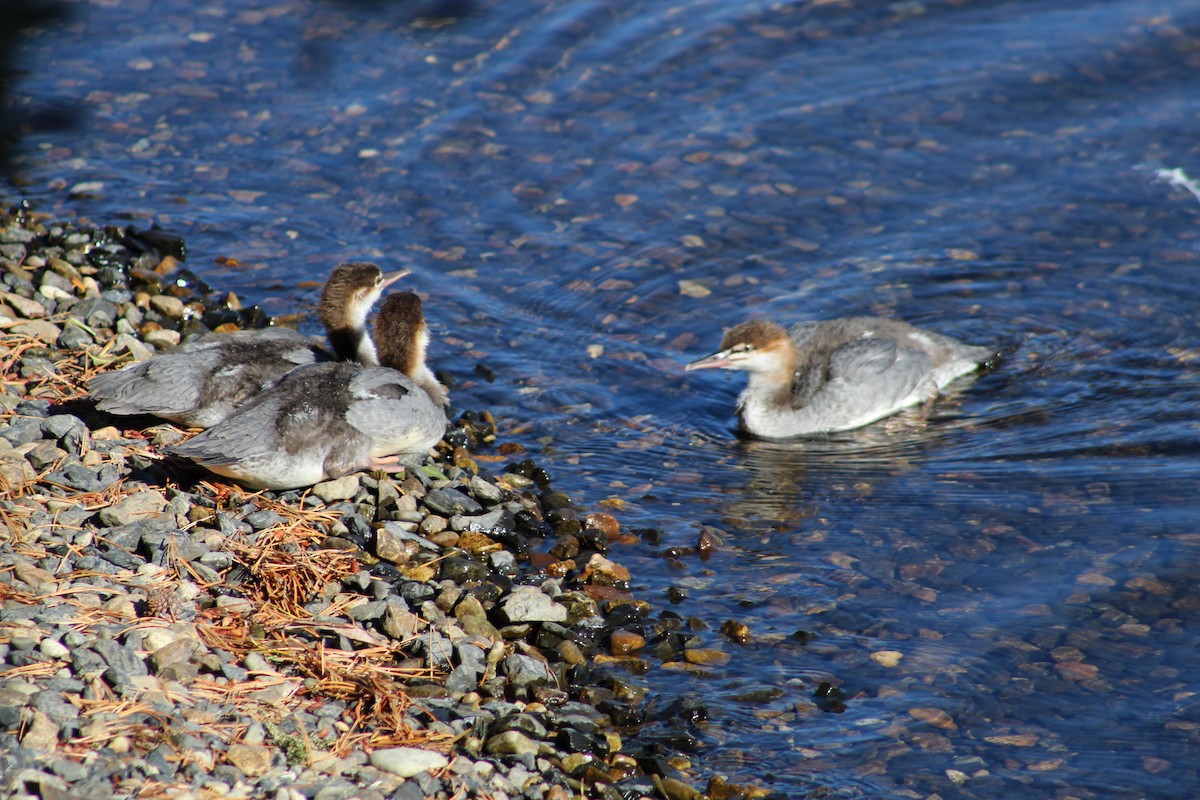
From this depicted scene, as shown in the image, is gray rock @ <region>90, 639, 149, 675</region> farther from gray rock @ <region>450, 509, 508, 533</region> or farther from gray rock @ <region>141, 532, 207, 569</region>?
gray rock @ <region>450, 509, 508, 533</region>

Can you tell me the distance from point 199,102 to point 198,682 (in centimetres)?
892

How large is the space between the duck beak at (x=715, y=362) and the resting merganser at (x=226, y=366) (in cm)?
225

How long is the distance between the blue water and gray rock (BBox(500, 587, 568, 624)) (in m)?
0.55

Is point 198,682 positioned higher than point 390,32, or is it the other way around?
point 390,32

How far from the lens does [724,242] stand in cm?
1027

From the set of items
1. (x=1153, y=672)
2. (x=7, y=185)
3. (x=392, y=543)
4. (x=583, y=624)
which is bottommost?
(x=1153, y=672)

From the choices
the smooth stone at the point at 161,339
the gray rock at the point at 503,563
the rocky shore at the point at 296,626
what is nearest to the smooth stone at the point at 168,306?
the smooth stone at the point at 161,339

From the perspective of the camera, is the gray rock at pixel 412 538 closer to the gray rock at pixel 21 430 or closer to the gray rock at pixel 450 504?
the gray rock at pixel 450 504

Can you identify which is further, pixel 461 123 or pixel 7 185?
pixel 461 123

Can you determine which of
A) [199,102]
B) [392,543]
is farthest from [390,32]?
[392,543]

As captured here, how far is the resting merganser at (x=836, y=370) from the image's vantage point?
332 inches

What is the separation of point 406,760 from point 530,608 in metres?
1.36

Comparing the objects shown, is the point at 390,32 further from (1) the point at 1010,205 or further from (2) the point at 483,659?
(2) the point at 483,659

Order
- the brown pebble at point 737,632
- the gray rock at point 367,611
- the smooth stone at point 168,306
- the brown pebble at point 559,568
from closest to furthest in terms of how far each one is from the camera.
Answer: the gray rock at point 367,611 < the brown pebble at point 737,632 < the brown pebble at point 559,568 < the smooth stone at point 168,306
